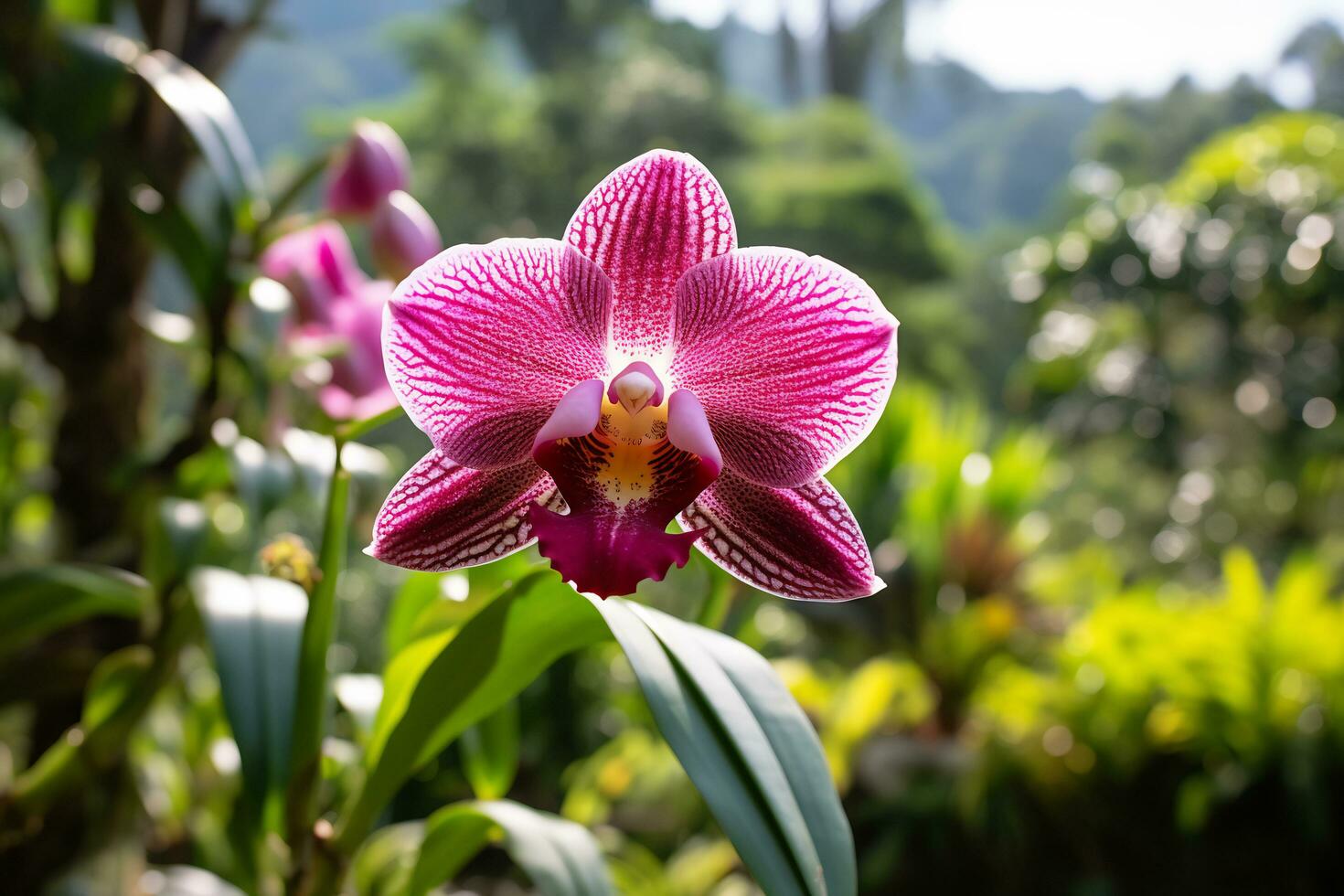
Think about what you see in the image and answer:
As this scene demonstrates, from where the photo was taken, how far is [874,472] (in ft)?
7.25

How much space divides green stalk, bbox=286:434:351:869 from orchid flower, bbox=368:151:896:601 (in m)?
0.06

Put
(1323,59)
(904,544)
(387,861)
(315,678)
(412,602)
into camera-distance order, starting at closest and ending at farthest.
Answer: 1. (315,678)
2. (412,602)
3. (387,861)
4. (904,544)
5. (1323,59)

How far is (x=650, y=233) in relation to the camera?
397 mm

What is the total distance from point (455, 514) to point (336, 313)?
0.48m

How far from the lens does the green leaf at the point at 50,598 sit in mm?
613

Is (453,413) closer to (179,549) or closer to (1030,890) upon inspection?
(179,549)

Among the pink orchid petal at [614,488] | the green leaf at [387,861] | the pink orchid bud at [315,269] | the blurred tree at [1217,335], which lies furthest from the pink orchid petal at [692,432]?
the blurred tree at [1217,335]

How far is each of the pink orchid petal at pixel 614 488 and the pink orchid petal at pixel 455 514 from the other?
1.0 inches

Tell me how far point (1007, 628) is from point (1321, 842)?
623 mm

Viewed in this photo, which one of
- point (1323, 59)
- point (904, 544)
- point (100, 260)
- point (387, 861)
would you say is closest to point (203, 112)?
point (100, 260)

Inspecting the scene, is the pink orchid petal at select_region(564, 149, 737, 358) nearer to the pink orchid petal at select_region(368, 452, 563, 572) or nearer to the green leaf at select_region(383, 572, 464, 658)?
the pink orchid petal at select_region(368, 452, 563, 572)

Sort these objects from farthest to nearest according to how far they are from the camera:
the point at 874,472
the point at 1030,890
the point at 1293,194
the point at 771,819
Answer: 1. the point at 1293,194
2. the point at 874,472
3. the point at 1030,890
4. the point at 771,819

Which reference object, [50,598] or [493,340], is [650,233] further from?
[50,598]

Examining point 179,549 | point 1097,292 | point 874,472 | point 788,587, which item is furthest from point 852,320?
point 1097,292
